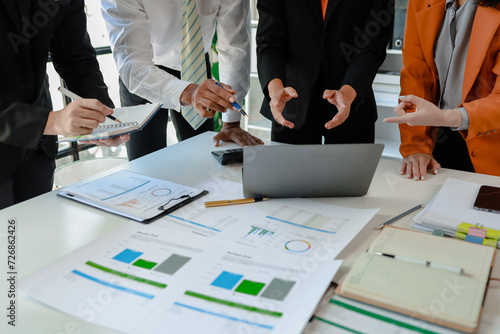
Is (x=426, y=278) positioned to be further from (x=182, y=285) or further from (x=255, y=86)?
(x=255, y=86)

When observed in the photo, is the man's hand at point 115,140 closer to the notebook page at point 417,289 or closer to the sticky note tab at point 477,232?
the notebook page at point 417,289

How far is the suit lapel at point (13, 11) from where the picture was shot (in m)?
1.26

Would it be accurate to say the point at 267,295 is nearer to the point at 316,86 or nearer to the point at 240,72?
the point at 316,86

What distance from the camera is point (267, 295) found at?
2.53ft

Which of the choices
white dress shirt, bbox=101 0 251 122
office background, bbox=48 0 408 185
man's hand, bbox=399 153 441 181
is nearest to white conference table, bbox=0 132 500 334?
man's hand, bbox=399 153 441 181

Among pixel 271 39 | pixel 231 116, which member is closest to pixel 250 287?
pixel 231 116

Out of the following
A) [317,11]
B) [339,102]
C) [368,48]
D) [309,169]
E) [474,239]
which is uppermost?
[317,11]

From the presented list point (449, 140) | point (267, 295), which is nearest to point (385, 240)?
point (267, 295)

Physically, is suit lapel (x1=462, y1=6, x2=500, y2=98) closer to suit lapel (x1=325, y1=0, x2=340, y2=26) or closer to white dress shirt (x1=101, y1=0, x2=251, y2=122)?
suit lapel (x1=325, y1=0, x2=340, y2=26)

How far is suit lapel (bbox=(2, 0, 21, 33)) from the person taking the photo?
126 cm

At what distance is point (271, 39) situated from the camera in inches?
66.7

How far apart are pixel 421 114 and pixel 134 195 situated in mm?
799

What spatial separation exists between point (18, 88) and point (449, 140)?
1.43 metres

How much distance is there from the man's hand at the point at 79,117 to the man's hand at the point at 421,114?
2.49ft
